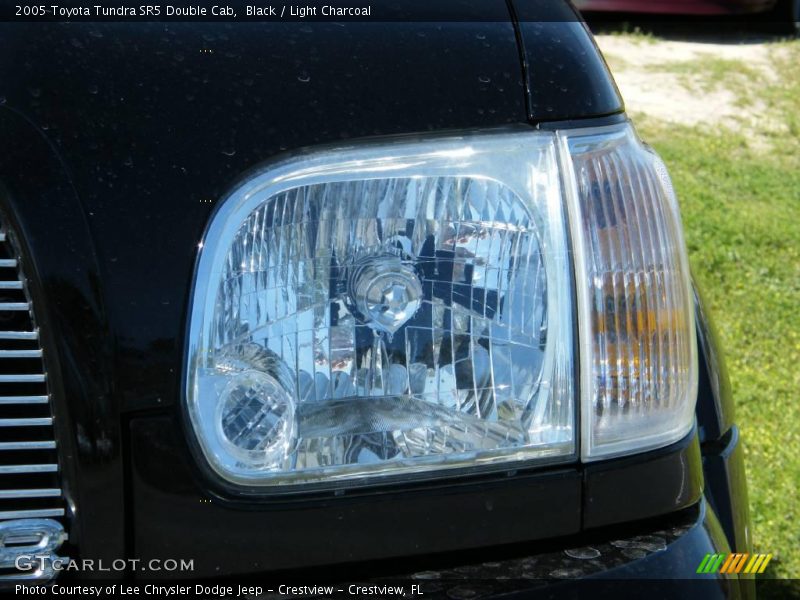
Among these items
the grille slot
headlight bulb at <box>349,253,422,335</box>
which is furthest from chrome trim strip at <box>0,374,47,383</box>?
headlight bulb at <box>349,253,422,335</box>

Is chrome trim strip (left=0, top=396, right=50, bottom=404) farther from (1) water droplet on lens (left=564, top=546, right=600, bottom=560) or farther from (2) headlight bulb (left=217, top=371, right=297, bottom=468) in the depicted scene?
(1) water droplet on lens (left=564, top=546, right=600, bottom=560)

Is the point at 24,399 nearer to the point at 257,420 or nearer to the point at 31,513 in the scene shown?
the point at 31,513

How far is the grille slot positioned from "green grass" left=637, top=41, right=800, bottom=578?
2.03m

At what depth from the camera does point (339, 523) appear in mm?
1163

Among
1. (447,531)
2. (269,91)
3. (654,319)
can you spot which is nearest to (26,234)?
(269,91)

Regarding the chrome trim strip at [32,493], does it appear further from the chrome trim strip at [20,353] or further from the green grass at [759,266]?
the green grass at [759,266]

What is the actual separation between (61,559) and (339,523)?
32 centimetres

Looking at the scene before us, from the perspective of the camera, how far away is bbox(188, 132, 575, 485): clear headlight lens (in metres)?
1.12

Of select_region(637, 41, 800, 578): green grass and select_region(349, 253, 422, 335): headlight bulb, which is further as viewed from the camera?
select_region(637, 41, 800, 578): green grass

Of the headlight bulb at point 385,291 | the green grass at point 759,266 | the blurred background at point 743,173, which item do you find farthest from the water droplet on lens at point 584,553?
the green grass at point 759,266

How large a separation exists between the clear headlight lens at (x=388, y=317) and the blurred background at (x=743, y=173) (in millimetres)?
981

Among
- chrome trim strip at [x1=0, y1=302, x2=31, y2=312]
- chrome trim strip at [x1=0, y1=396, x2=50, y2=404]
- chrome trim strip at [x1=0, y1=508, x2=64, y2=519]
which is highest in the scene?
chrome trim strip at [x1=0, y1=302, x2=31, y2=312]

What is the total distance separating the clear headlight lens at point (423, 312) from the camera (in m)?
1.12

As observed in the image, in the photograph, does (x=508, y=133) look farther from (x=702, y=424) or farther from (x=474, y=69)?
(x=702, y=424)
